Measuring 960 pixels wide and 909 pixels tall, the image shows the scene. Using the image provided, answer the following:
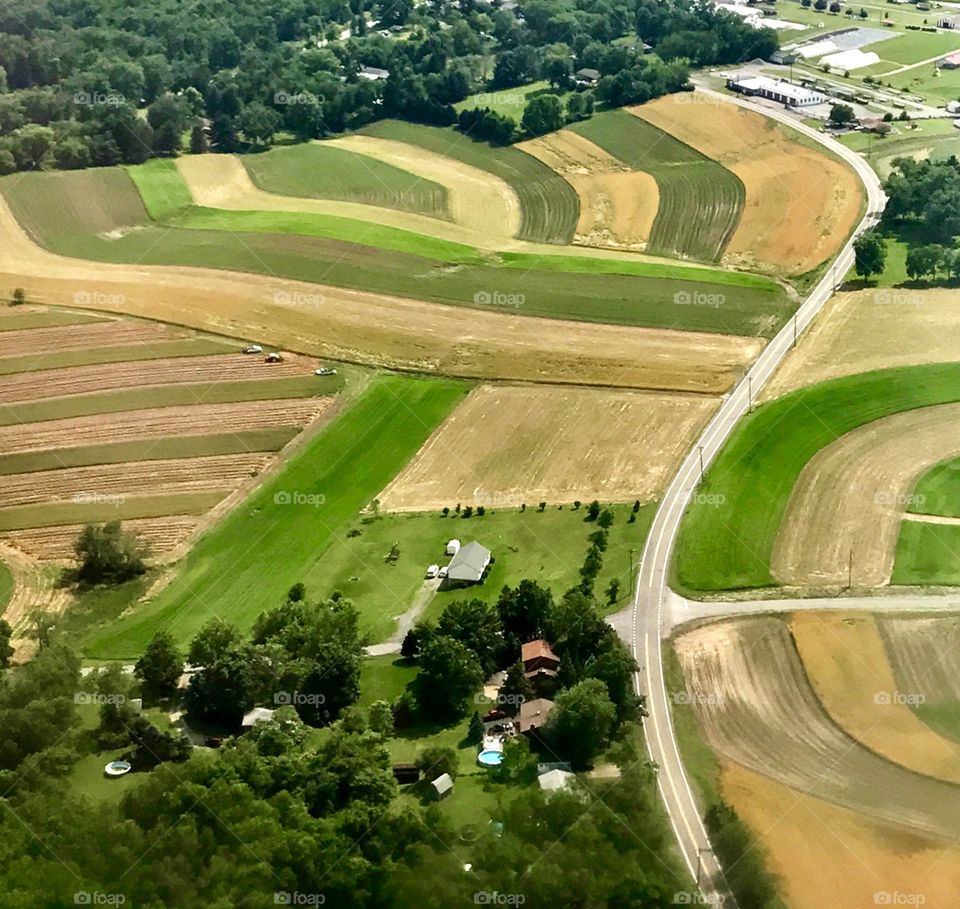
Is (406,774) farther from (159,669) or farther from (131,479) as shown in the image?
(131,479)

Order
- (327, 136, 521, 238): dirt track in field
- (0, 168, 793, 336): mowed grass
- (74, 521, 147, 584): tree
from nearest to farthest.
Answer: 1. (74, 521, 147, 584): tree
2. (0, 168, 793, 336): mowed grass
3. (327, 136, 521, 238): dirt track in field

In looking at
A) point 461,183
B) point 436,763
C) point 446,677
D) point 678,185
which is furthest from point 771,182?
point 436,763

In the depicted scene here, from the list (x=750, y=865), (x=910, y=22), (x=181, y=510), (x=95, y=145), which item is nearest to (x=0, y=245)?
(x=95, y=145)

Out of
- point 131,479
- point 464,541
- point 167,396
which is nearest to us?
point 464,541

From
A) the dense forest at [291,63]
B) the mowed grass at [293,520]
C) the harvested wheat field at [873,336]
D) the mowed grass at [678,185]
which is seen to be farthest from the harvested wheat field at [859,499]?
the dense forest at [291,63]

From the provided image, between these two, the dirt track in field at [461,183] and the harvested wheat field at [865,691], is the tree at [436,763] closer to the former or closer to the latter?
the harvested wheat field at [865,691]

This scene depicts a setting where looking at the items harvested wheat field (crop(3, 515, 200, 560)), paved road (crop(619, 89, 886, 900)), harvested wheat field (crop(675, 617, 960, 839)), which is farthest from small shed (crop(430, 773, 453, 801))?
harvested wheat field (crop(3, 515, 200, 560))

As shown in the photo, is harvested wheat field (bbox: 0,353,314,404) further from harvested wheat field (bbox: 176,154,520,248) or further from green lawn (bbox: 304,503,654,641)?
harvested wheat field (bbox: 176,154,520,248)
